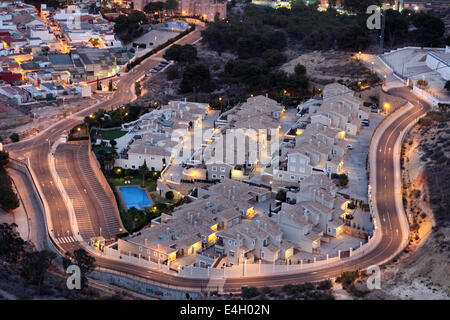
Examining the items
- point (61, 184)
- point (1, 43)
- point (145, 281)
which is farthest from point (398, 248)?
point (1, 43)

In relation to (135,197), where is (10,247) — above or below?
above

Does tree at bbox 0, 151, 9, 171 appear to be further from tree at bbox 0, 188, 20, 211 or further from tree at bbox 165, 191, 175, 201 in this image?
tree at bbox 165, 191, 175, 201

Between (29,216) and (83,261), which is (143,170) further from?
(83,261)

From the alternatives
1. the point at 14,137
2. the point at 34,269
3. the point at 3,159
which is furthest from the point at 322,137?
the point at 34,269

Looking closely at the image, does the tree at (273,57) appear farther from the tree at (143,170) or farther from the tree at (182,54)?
the tree at (143,170)

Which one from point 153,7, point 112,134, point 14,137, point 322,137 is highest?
point 153,7

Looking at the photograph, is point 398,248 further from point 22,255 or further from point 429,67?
point 429,67

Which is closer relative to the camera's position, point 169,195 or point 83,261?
point 83,261
